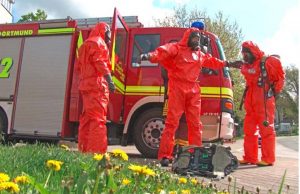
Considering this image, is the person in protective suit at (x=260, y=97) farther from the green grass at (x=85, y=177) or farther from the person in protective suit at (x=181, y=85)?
the green grass at (x=85, y=177)

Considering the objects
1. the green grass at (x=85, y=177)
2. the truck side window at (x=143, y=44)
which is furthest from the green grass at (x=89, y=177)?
the truck side window at (x=143, y=44)

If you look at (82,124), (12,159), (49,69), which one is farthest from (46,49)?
(12,159)

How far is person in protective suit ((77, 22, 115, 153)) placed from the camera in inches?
255

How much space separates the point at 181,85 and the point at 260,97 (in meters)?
1.68

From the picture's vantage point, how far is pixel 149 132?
26.7 ft

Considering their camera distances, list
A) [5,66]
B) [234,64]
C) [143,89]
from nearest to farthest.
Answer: [234,64] < [143,89] < [5,66]

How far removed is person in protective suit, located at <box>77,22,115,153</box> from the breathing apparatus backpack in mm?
1579

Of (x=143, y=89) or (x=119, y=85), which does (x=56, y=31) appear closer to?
(x=119, y=85)

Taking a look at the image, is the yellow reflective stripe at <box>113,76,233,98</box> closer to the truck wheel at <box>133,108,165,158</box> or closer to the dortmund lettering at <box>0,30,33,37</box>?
the truck wheel at <box>133,108,165,158</box>

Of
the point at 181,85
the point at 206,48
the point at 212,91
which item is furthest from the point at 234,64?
the point at 181,85

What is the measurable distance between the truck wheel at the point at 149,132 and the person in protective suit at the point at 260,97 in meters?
1.56

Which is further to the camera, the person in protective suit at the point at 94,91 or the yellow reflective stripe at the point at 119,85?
the yellow reflective stripe at the point at 119,85

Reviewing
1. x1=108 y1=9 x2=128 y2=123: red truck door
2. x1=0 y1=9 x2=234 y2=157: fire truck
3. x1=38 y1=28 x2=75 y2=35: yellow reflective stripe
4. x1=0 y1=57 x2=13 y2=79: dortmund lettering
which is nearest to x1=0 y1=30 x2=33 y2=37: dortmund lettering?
x1=0 y1=9 x2=234 y2=157: fire truck

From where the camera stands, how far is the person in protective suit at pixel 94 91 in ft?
21.2
